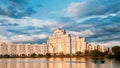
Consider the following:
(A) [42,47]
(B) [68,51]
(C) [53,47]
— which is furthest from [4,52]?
(B) [68,51]

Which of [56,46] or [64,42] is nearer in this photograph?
[64,42]

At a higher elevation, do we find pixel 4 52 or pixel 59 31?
pixel 59 31

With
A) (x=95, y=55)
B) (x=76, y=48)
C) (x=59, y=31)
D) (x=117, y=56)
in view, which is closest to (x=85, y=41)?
(x=76, y=48)

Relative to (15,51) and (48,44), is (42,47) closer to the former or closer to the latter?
(48,44)

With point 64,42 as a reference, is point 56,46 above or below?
below

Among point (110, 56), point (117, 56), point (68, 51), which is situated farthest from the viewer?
point (68, 51)

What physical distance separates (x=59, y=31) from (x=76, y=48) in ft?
32.9

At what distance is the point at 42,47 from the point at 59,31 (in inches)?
464

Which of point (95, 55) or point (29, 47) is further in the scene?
point (29, 47)

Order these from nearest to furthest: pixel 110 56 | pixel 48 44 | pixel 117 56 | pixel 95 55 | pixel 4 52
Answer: pixel 117 56, pixel 110 56, pixel 95 55, pixel 48 44, pixel 4 52

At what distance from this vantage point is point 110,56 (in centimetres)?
5806

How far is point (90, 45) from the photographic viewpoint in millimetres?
100812

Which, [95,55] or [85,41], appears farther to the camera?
[85,41]

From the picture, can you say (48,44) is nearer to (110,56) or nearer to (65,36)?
(65,36)
